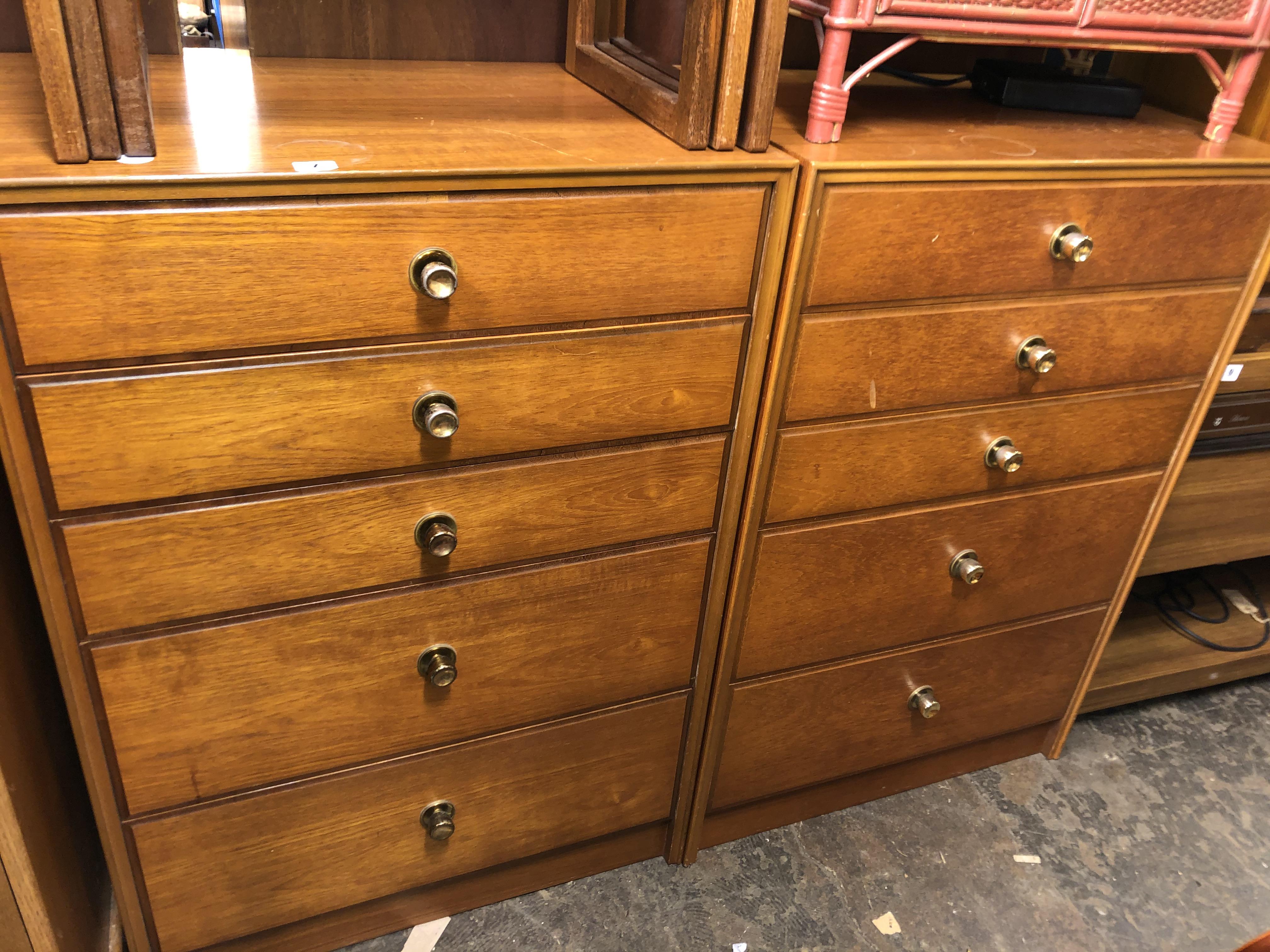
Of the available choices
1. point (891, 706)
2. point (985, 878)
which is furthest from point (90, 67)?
point (985, 878)

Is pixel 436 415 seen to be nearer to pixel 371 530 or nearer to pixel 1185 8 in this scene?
pixel 371 530

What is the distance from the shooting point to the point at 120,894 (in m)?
1.03

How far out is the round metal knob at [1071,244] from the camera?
1054 mm

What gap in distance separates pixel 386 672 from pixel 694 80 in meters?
0.68

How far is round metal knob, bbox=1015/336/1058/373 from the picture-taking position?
112 centimetres

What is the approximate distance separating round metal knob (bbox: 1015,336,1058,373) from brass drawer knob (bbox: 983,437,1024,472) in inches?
4.0

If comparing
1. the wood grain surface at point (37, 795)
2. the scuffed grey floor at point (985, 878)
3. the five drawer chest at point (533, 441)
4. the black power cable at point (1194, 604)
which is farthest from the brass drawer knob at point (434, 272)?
the black power cable at point (1194, 604)

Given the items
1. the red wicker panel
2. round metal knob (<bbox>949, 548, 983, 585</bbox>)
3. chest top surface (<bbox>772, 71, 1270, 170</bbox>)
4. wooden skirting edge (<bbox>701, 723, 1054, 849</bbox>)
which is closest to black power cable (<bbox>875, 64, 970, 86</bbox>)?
chest top surface (<bbox>772, 71, 1270, 170</bbox>)

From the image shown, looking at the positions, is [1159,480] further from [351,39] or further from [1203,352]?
[351,39]

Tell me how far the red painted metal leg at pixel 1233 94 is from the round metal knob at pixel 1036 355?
346 millimetres

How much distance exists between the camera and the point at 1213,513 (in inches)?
60.9

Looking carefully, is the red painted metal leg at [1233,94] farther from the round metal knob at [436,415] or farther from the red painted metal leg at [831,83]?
the round metal knob at [436,415]

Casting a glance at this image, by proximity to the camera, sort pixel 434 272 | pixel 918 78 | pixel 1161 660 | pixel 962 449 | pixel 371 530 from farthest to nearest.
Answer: pixel 1161 660
pixel 918 78
pixel 962 449
pixel 371 530
pixel 434 272

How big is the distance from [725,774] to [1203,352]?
2.82 feet
